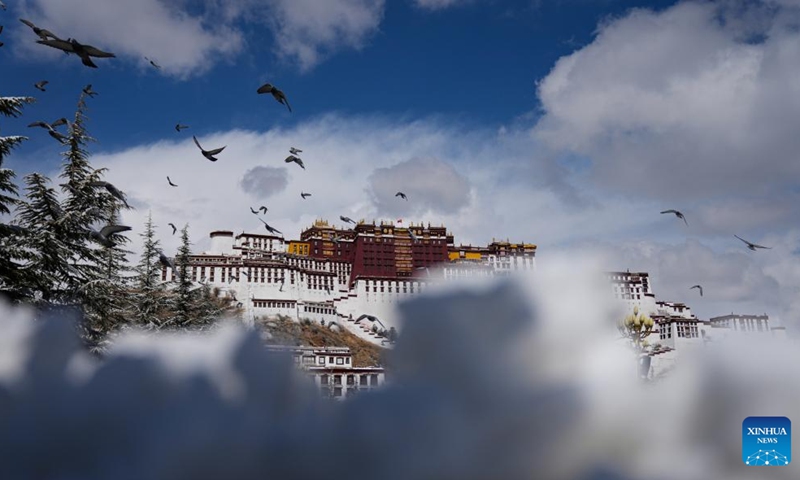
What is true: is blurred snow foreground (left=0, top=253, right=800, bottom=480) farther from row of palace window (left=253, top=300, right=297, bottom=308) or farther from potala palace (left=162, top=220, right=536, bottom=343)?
row of palace window (left=253, top=300, right=297, bottom=308)

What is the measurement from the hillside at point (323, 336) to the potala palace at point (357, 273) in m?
2.90

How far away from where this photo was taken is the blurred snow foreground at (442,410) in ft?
27.6

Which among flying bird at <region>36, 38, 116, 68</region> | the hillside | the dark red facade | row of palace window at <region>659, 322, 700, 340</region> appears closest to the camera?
flying bird at <region>36, 38, 116, 68</region>

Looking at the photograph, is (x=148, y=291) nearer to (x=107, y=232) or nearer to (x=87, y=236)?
(x=87, y=236)

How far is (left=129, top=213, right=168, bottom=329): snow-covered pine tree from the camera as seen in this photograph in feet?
126

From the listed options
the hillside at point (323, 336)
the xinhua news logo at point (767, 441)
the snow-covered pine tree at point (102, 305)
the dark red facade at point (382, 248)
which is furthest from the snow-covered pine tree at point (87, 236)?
the dark red facade at point (382, 248)

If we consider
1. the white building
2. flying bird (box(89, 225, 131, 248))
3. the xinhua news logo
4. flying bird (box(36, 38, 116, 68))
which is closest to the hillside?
the white building

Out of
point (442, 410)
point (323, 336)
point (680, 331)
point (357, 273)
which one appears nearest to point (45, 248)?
point (442, 410)

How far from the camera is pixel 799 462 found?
357 inches

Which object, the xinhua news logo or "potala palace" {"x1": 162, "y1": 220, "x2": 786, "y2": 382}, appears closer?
the xinhua news logo

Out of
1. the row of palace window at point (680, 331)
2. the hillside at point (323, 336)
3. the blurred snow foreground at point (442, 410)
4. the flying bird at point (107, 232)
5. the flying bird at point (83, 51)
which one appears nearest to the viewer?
the blurred snow foreground at point (442, 410)

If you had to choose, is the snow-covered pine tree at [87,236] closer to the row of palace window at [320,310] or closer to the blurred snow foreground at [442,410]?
the blurred snow foreground at [442,410]

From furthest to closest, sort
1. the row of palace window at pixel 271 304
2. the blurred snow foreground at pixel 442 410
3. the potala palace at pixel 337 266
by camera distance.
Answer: the potala palace at pixel 337 266
the row of palace window at pixel 271 304
the blurred snow foreground at pixel 442 410

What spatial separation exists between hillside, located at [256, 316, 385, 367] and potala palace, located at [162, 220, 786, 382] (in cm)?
290
